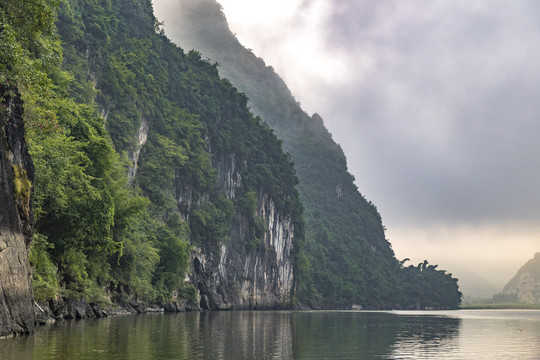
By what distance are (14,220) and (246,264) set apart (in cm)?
7872

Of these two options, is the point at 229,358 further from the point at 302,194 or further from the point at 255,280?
the point at 302,194

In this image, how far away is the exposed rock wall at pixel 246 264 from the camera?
272 ft

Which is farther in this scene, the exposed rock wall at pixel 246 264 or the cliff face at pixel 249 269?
the exposed rock wall at pixel 246 264

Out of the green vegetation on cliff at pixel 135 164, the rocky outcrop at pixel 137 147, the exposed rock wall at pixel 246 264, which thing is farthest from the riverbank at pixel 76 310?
the exposed rock wall at pixel 246 264

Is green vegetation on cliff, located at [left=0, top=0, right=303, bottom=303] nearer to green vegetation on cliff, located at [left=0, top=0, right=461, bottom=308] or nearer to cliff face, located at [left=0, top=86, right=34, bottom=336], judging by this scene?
green vegetation on cliff, located at [left=0, top=0, right=461, bottom=308]

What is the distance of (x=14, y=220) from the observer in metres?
20.6

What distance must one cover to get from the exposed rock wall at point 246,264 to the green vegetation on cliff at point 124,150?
6.66 ft

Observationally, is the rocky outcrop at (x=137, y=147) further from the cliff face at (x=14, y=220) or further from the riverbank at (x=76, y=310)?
the cliff face at (x=14, y=220)

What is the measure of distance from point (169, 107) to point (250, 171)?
28.6 meters

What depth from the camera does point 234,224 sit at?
9556 cm

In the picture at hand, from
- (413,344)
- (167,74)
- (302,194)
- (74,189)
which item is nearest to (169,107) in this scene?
(167,74)

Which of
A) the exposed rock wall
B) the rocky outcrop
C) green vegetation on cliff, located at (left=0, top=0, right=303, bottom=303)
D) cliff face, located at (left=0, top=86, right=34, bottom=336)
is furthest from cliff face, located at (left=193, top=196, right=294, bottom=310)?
cliff face, located at (left=0, top=86, right=34, bottom=336)

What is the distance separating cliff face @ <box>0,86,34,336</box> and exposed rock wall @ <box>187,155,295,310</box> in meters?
56.7

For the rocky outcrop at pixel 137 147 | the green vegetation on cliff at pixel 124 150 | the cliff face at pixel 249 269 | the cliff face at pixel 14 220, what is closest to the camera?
the cliff face at pixel 14 220
